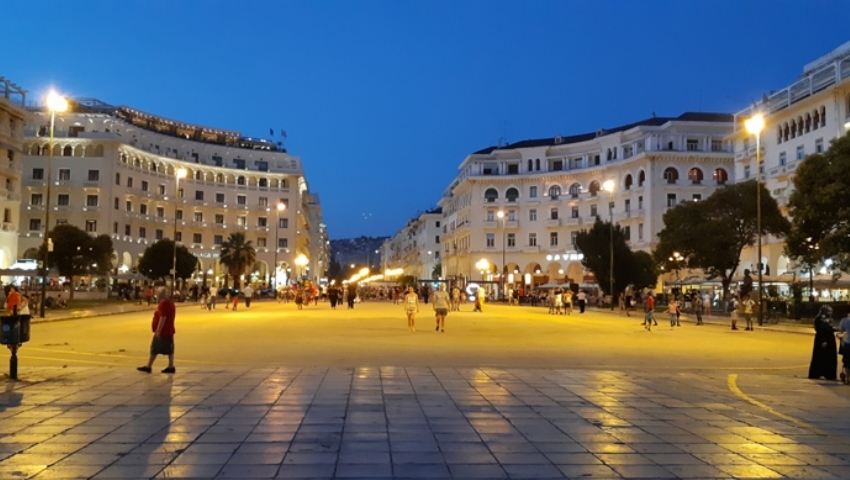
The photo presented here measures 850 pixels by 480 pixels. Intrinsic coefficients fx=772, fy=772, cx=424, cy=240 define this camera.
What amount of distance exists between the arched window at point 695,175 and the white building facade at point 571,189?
4.3 inches

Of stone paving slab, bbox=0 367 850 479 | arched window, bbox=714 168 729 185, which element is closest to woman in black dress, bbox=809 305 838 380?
stone paving slab, bbox=0 367 850 479

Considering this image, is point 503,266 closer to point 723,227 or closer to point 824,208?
point 723,227

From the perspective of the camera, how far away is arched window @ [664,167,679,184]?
8494cm

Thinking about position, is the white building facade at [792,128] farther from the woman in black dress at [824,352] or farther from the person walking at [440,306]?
the woman in black dress at [824,352]

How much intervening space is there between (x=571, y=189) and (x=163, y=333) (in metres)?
87.7

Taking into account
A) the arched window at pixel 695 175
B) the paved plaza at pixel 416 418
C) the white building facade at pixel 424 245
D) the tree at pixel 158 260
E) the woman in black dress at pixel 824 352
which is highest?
the arched window at pixel 695 175

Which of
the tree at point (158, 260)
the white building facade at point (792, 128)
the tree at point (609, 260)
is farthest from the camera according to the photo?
the tree at point (158, 260)

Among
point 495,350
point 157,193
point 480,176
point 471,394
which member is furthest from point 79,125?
point 471,394

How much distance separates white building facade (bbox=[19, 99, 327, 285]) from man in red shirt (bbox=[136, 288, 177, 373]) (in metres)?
66.6

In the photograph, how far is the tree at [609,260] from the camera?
222 ft

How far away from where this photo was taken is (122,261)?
295 ft

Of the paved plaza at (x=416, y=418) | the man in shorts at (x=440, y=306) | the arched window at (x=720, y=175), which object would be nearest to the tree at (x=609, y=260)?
the arched window at (x=720, y=175)

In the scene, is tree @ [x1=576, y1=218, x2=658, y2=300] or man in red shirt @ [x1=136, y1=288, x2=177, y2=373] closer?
man in red shirt @ [x1=136, y1=288, x2=177, y2=373]

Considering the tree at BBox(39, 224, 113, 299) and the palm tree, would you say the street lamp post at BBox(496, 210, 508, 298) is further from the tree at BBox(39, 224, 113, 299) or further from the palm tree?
the tree at BBox(39, 224, 113, 299)
